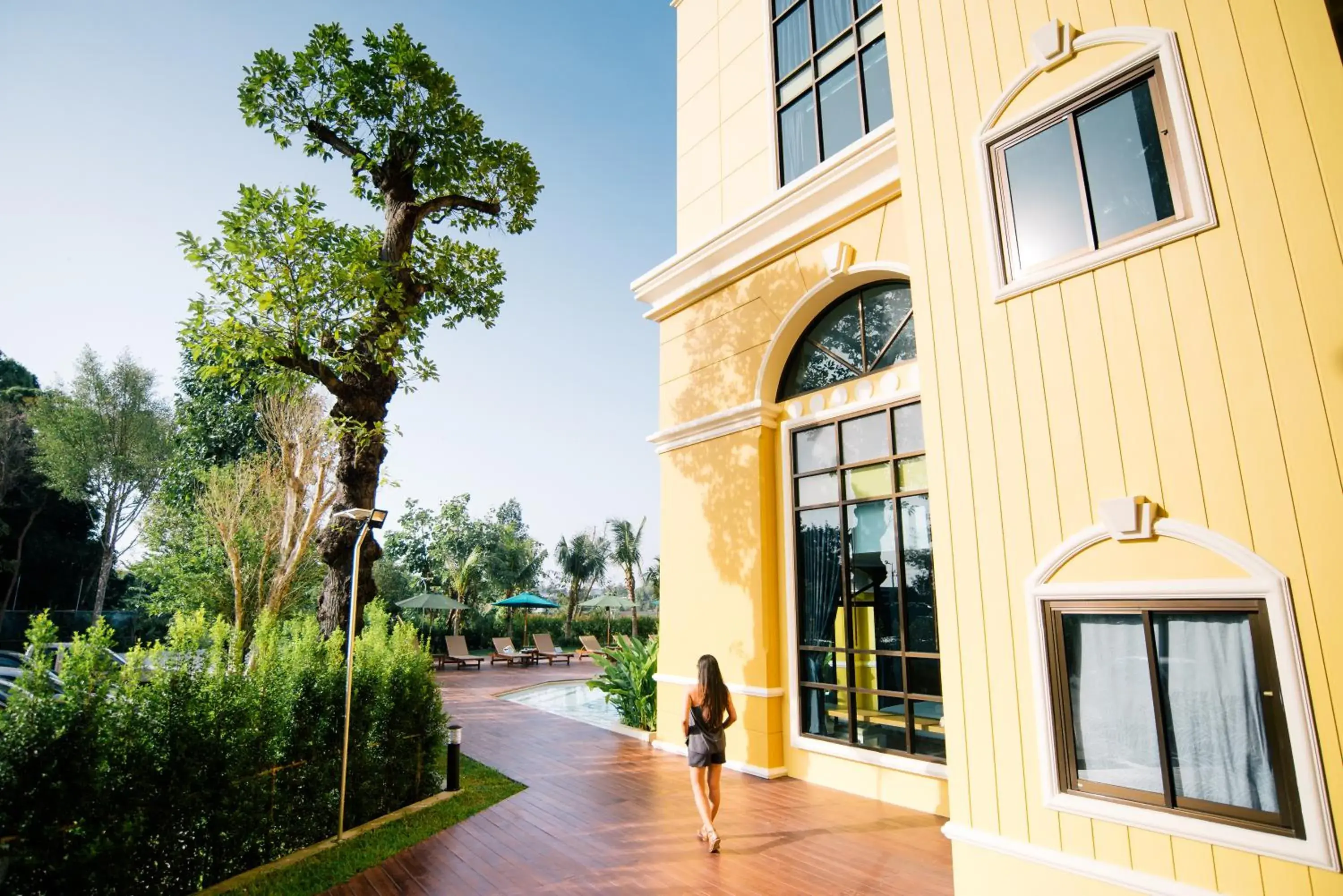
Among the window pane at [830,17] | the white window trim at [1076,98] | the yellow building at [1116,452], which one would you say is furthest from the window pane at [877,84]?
the white window trim at [1076,98]

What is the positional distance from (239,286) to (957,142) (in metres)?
6.53

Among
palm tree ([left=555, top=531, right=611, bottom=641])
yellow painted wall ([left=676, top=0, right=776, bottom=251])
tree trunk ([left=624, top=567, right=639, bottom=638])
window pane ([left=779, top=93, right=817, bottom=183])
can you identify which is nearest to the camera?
window pane ([left=779, top=93, right=817, bottom=183])

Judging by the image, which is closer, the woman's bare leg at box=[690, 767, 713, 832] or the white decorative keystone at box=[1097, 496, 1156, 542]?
the white decorative keystone at box=[1097, 496, 1156, 542]

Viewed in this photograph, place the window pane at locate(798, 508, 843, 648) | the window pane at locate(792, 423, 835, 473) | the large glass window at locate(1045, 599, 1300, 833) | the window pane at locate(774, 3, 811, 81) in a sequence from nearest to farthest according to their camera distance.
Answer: the large glass window at locate(1045, 599, 1300, 833) < the window pane at locate(798, 508, 843, 648) < the window pane at locate(792, 423, 835, 473) < the window pane at locate(774, 3, 811, 81)

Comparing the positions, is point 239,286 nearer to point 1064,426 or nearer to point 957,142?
point 957,142

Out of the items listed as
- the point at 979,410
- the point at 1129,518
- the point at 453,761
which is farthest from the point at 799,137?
the point at 453,761

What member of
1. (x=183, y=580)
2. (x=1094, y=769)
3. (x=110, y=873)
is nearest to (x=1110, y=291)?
(x=1094, y=769)

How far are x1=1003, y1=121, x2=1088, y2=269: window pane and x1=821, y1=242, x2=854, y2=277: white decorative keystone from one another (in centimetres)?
254

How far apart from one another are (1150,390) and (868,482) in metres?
3.25

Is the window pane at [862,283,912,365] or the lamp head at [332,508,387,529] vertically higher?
the window pane at [862,283,912,365]

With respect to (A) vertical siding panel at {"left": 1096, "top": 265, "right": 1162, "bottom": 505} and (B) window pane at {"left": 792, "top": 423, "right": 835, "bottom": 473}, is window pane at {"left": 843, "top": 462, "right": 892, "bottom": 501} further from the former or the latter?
(A) vertical siding panel at {"left": 1096, "top": 265, "right": 1162, "bottom": 505}

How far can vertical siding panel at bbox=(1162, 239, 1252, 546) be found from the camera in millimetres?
3057

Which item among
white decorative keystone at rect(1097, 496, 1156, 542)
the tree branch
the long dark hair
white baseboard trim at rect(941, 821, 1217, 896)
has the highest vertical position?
the tree branch

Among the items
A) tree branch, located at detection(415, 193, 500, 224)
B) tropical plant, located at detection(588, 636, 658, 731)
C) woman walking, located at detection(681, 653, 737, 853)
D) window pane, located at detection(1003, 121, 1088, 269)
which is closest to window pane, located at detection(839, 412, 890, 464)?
window pane, located at detection(1003, 121, 1088, 269)
